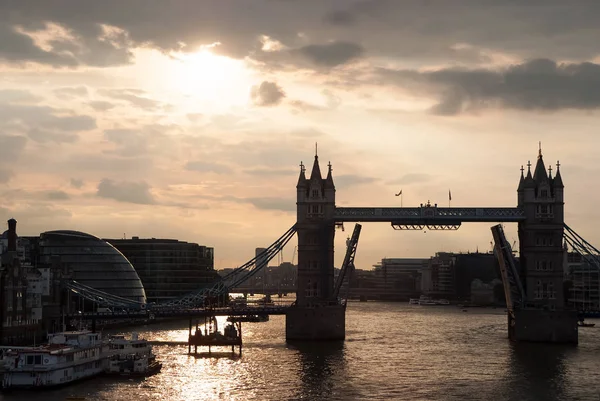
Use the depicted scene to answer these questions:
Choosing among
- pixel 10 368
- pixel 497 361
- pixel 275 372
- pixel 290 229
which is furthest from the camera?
pixel 290 229

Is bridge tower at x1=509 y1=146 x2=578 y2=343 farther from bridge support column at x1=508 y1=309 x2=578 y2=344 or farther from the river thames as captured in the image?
the river thames

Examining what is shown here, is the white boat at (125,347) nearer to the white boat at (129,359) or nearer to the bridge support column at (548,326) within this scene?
the white boat at (129,359)

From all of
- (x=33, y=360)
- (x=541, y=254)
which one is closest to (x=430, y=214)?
(x=541, y=254)

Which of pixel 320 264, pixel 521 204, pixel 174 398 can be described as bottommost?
pixel 174 398

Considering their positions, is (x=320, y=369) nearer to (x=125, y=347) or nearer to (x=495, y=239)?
(x=125, y=347)

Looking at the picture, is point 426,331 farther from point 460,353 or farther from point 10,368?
point 10,368

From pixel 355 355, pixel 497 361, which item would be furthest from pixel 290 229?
pixel 497 361

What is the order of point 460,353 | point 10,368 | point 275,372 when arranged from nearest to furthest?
1. point 10,368
2. point 275,372
3. point 460,353

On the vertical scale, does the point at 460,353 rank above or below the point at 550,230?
below
